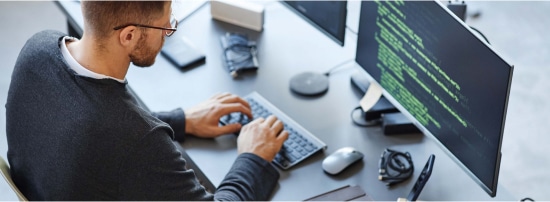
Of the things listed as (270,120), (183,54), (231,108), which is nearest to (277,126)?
(270,120)

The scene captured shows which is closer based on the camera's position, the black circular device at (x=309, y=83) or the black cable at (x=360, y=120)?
the black cable at (x=360, y=120)

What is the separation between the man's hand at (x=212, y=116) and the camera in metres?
2.04

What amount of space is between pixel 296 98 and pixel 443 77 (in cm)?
53

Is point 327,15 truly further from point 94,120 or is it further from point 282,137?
point 94,120

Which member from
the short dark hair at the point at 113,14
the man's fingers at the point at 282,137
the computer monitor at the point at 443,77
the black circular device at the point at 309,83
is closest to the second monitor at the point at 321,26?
the black circular device at the point at 309,83

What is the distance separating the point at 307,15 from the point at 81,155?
0.96 metres

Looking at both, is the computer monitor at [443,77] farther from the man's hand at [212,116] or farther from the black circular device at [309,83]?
the man's hand at [212,116]

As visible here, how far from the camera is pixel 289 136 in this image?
2.04m

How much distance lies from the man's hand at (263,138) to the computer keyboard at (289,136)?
1.1 inches

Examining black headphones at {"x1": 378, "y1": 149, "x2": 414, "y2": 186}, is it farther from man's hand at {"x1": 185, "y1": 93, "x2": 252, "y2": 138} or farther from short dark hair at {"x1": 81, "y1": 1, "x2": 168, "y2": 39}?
short dark hair at {"x1": 81, "y1": 1, "x2": 168, "y2": 39}

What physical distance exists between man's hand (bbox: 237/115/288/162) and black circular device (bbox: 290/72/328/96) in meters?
0.19

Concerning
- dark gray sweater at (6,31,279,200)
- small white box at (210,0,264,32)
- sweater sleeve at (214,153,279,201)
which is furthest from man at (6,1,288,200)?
small white box at (210,0,264,32)

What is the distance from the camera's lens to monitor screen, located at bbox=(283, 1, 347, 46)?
7.08 ft

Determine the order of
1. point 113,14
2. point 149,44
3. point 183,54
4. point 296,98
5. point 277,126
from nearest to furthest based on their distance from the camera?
point 113,14 → point 149,44 → point 277,126 → point 296,98 → point 183,54
